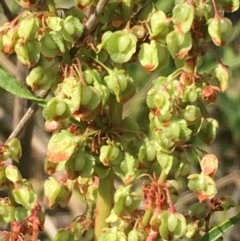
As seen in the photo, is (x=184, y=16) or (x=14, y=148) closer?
(x=184, y=16)

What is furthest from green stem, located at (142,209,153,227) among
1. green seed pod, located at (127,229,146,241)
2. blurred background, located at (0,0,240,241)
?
blurred background, located at (0,0,240,241)

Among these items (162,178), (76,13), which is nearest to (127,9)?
(76,13)

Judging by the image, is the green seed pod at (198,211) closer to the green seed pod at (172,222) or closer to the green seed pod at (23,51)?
the green seed pod at (172,222)

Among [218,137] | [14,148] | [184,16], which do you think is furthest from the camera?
[218,137]

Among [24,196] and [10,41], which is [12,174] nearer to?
[24,196]

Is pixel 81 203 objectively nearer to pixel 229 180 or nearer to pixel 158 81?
pixel 229 180

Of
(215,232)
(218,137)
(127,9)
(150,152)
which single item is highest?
(127,9)

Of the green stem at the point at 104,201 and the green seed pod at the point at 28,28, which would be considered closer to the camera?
the green seed pod at the point at 28,28

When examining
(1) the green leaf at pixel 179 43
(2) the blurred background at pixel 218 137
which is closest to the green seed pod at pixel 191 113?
(1) the green leaf at pixel 179 43

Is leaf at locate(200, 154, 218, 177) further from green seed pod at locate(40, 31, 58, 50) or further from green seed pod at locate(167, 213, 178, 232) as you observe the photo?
green seed pod at locate(40, 31, 58, 50)
